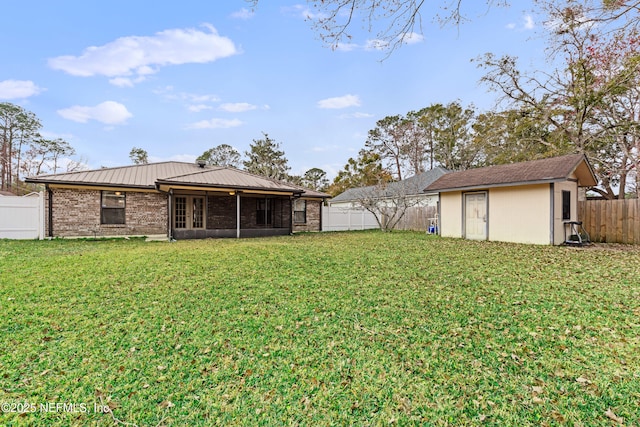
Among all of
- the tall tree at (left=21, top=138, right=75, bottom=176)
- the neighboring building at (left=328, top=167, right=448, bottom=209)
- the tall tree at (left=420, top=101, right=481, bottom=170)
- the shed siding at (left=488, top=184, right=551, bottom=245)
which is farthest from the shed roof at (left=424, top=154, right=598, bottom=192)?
the tall tree at (left=21, top=138, right=75, bottom=176)

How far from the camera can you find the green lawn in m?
2.12

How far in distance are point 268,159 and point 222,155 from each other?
7.85m

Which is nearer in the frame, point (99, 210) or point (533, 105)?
point (99, 210)

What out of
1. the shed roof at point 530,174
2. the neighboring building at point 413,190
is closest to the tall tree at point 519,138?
the neighboring building at point 413,190

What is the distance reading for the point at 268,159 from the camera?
3353 cm

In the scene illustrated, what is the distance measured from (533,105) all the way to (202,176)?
1741 centimetres

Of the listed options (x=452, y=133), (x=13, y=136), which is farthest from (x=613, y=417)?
(x=13, y=136)

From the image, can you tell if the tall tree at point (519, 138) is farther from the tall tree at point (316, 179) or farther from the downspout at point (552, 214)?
the tall tree at point (316, 179)

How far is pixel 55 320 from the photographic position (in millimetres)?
3539

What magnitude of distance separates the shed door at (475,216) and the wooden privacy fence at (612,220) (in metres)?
3.49

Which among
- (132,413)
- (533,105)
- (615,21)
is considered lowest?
(132,413)

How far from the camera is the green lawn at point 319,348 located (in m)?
2.12

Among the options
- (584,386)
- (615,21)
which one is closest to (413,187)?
(615,21)

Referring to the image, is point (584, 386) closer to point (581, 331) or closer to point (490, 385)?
point (490, 385)
